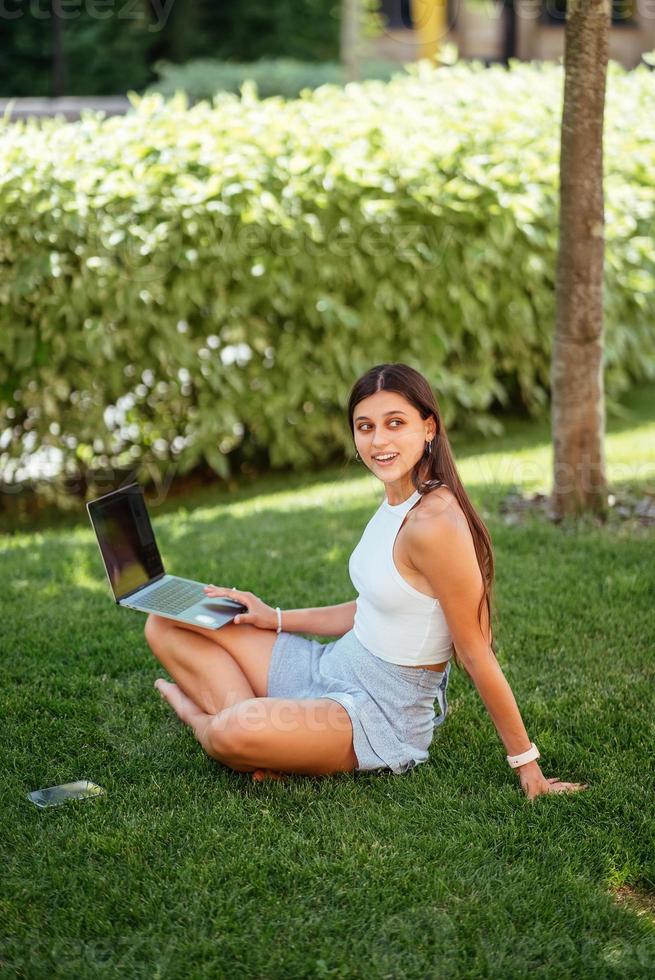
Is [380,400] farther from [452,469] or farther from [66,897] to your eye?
[66,897]

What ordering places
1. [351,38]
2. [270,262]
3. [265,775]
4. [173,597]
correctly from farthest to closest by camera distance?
[351,38] → [270,262] → [173,597] → [265,775]

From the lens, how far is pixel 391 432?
2836 millimetres

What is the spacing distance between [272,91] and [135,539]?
1599 cm

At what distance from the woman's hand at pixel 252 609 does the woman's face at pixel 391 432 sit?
0.59 m

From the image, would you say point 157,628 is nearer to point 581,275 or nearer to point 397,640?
point 397,640

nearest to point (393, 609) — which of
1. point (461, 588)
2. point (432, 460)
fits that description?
point (461, 588)

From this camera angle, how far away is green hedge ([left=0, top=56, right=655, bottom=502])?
588 centimetres

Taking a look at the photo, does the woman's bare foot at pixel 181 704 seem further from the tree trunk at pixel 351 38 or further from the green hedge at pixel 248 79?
the green hedge at pixel 248 79

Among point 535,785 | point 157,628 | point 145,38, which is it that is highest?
point 145,38

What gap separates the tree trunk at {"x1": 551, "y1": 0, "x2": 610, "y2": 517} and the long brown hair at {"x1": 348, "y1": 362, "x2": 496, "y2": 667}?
91.0 inches

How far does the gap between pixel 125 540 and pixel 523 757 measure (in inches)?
49.8

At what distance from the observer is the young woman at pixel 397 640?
2.73 metres

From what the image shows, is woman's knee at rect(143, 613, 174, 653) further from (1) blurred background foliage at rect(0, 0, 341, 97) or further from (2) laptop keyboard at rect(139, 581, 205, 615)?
(1) blurred background foliage at rect(0, 0, 341, 97)

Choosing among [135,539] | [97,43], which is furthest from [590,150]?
[97,43]
